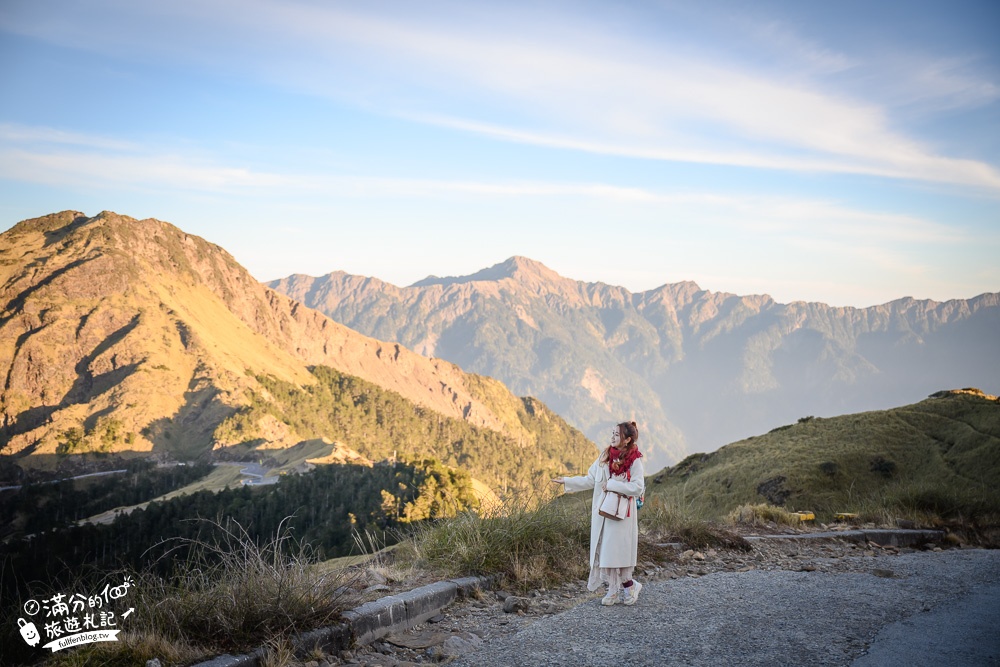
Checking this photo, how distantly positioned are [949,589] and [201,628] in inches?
351

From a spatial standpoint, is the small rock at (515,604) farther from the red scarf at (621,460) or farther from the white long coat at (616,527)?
the red scarf at (621,460)

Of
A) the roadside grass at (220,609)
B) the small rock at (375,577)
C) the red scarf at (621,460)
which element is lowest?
the small rock at (375,577)

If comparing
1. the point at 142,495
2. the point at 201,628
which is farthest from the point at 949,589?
the point at 142,495

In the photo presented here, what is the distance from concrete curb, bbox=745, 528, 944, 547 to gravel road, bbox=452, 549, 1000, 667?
2881mm

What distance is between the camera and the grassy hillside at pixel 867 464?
2211cm

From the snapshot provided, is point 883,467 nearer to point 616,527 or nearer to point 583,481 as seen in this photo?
point 583,481

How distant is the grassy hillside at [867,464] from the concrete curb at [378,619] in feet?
42.2

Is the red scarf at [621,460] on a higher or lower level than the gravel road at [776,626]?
higher

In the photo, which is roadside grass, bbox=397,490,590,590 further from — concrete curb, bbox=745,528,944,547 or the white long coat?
concrete curb, bbox=745,528,944,547

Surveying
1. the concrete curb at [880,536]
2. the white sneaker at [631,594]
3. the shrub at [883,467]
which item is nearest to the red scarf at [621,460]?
the white sneaker at [631,594]

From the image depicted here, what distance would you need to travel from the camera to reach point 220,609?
5715 mm

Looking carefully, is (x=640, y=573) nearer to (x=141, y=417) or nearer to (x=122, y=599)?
(x=122, y=599)

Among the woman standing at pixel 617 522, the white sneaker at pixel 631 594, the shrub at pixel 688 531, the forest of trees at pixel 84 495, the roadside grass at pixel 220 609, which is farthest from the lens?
the forest of trees at pixel 84 495

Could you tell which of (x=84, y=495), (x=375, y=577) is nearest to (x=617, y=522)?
(x=375, y=577)
